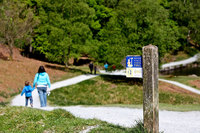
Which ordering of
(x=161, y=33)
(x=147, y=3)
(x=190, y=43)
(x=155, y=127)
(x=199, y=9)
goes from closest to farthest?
Result: (x=155, y=127)
(x=161, y=33)
(x=147, y=3)
(x=199, y=9)
(x=190, y=43)

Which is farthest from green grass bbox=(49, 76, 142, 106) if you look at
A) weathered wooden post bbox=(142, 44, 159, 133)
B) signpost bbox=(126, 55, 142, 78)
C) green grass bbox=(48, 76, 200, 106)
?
weathered wooden post bbox=(142, 44, 159, 133)

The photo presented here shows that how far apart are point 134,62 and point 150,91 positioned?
0.96 meters

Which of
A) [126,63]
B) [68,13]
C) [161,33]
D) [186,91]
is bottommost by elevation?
[186,91]

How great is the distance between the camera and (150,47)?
6.00 meters

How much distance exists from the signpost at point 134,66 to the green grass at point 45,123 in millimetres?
1291

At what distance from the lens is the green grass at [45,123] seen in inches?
280

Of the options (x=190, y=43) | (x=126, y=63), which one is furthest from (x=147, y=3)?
(x=190, y=43)

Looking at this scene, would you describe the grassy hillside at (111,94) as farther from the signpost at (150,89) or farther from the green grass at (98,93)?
the signpost at (150,89)

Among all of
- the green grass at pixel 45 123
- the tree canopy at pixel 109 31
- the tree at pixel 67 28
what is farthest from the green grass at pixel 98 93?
the green grass at pixel 45 123

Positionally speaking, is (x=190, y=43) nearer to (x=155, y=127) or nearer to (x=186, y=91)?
(x=186, y=91)

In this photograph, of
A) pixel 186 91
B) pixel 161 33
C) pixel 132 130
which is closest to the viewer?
pixel 132 130

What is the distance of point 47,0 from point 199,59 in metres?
28.0

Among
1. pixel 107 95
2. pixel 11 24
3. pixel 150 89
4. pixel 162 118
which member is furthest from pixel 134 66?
pixel 11 24

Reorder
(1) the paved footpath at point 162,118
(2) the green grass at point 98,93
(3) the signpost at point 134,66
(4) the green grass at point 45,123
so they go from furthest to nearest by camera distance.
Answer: (2) the green grass at point 98,93
(1) the paved footpath at point 162,118
(4) the green grass at point 45,123
(3) the signpost at point 134,66
